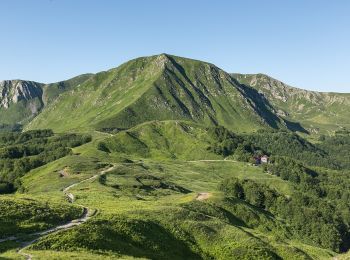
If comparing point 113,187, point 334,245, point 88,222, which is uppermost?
point 88,222

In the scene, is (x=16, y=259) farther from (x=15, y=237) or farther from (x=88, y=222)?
(x=88, y=222)

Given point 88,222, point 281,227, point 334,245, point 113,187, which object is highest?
point 88,222

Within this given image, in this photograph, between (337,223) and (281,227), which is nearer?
(281,227)

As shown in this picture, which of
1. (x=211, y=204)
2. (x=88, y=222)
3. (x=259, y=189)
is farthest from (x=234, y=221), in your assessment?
(x=259, y=189)

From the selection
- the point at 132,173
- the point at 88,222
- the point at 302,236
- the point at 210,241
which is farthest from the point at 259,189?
the point at 88,222

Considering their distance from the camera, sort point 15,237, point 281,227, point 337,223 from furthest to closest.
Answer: point 337,223
point 281,227
point 15,237

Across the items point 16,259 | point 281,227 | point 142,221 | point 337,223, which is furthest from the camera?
point 337,223

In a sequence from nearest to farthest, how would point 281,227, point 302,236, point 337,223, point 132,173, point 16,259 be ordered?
point 16,259 → point 281,227 → point 302,236 → point 337,223 → point 132,173

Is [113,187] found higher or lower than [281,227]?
higher

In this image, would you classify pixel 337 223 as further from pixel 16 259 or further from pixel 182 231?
pixel 16 259
